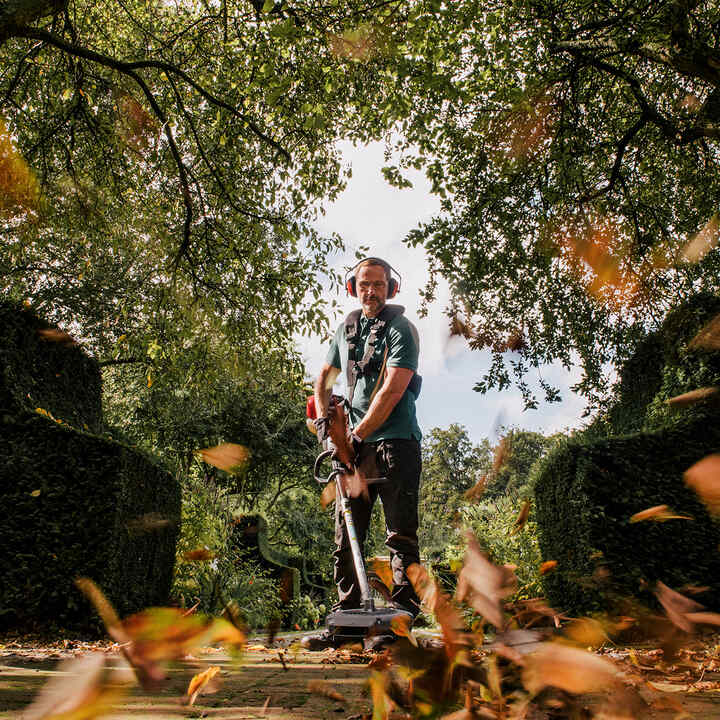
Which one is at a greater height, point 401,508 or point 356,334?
point 356,334

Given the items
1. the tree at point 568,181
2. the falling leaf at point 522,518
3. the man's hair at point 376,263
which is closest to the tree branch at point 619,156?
the tree at point 568,181

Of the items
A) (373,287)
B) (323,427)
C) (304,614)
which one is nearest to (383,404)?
(323,427)

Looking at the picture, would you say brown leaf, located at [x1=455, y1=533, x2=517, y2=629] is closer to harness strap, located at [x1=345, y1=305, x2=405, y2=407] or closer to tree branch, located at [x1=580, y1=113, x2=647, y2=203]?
harness strap, located at [x1=345, y1=305, x2=405, y2=407]

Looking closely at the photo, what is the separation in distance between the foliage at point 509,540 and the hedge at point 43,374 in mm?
5411

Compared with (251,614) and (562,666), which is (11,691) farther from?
(251,614)

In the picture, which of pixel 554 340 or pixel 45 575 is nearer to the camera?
pixel 45 575

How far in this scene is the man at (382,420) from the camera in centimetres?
336

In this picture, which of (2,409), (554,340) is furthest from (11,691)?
(554,340)

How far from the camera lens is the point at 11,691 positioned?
1.84m

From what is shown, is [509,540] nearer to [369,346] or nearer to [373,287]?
[369,346]

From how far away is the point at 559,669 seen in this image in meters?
1.21

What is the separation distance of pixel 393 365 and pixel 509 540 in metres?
6.88

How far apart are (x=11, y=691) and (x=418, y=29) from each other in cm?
694

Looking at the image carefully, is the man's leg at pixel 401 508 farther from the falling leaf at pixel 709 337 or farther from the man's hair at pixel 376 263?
the falling leaf at pixel 709 337
